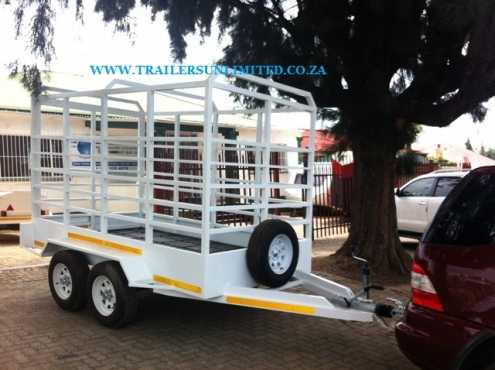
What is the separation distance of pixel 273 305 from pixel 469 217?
1.89m

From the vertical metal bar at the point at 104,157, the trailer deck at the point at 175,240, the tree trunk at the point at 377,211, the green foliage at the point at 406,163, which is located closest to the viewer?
the vertical metal bar at the point at 104,157

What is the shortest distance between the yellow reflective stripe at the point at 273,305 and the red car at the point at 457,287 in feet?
3.47

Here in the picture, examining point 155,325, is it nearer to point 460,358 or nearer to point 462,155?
point 460,358

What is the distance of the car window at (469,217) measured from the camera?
125 inches

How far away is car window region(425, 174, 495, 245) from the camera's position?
318 cm

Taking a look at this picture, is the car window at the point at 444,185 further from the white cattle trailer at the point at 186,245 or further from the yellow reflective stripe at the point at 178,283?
the yellow reflective stripe at the point at 178,283

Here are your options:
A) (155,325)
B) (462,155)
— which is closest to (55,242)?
(155,325)

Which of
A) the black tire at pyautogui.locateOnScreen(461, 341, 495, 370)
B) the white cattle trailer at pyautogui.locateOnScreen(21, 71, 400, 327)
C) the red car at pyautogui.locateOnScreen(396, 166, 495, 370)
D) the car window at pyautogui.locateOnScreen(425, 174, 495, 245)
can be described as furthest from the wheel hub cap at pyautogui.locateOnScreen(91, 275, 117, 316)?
the black tire at pyautogui.locateOnScreen(461, 341, 495, 370)

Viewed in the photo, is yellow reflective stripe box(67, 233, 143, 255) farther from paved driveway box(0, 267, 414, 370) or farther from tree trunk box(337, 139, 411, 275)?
tree trunk box(337, 139, 411, 275)

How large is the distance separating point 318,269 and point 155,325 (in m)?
3.36

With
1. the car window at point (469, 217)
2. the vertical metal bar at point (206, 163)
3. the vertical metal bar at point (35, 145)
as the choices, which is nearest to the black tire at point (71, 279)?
the vertical metal bar at point (35, 145)

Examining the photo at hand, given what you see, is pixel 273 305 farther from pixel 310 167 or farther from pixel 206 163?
pixel 310 167

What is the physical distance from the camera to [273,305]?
14.7 ft

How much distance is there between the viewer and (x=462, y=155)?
22656 millimetres
